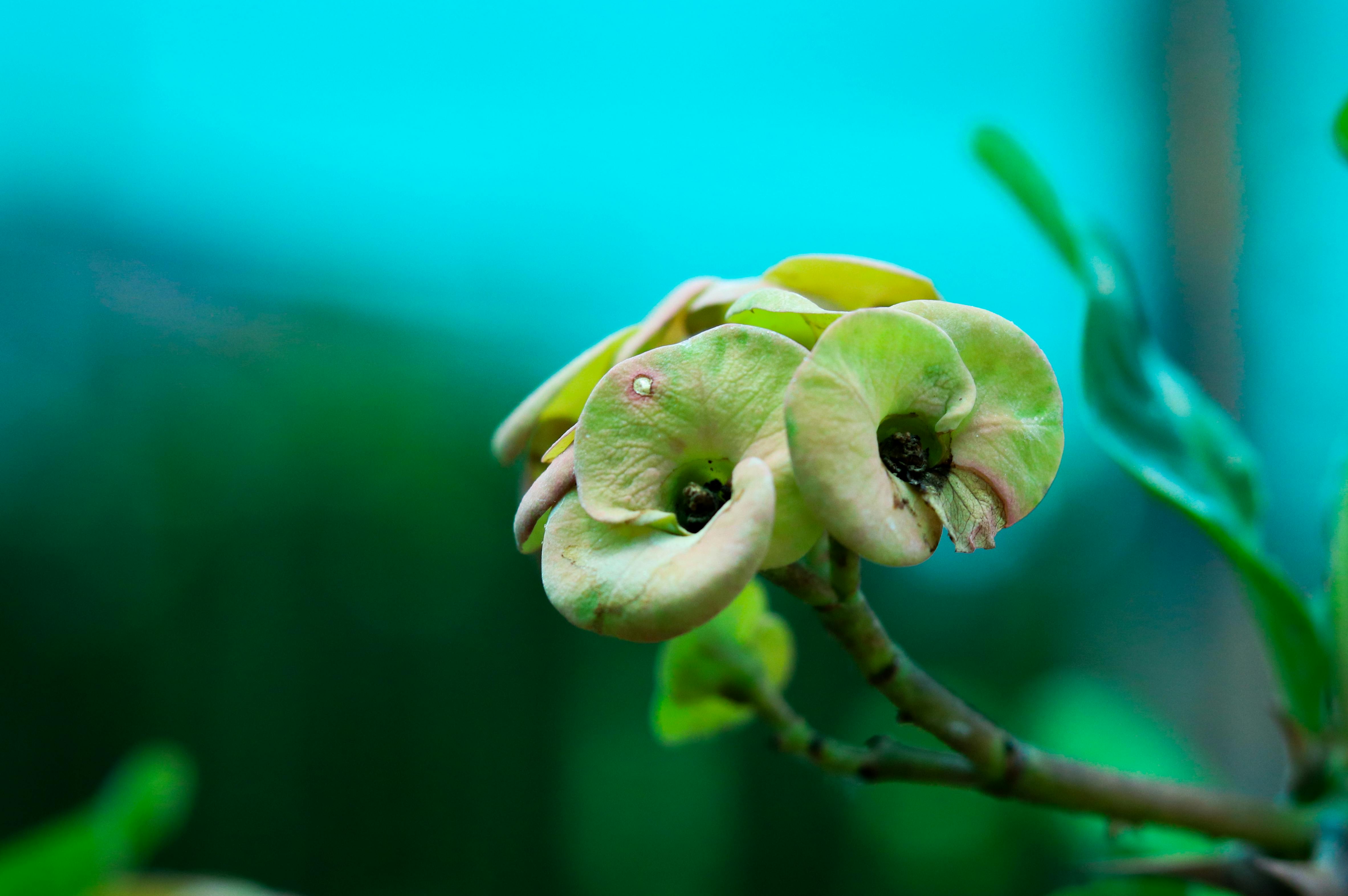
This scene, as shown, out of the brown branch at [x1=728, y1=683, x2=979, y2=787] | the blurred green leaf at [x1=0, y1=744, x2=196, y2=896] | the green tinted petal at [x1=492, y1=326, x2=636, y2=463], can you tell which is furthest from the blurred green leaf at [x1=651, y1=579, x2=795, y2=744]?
the blurred green leaf at [x1=0, y1=744, x2=196, y2=896]

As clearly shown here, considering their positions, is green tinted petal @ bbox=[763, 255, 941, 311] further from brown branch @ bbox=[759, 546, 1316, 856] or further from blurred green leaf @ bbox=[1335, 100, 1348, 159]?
blurred green leaf @ bbox=[1335, 100, 1348, 159]

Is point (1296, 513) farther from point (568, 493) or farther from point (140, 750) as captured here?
point (140, 750)

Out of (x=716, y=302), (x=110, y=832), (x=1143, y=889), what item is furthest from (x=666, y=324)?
(x=110, y=832)

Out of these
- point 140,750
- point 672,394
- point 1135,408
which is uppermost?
point 672,394

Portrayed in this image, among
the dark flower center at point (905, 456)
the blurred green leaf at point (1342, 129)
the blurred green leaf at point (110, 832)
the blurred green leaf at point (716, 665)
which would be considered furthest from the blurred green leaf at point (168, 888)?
the blurred green leaf at point (1342, 129)

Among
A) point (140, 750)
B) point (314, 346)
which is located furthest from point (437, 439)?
point (140, 750)

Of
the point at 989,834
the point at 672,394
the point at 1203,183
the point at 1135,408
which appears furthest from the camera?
the point at 989,834

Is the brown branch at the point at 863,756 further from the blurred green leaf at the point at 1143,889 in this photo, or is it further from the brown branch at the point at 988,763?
the blurred green leaf at the point at 1143,889
